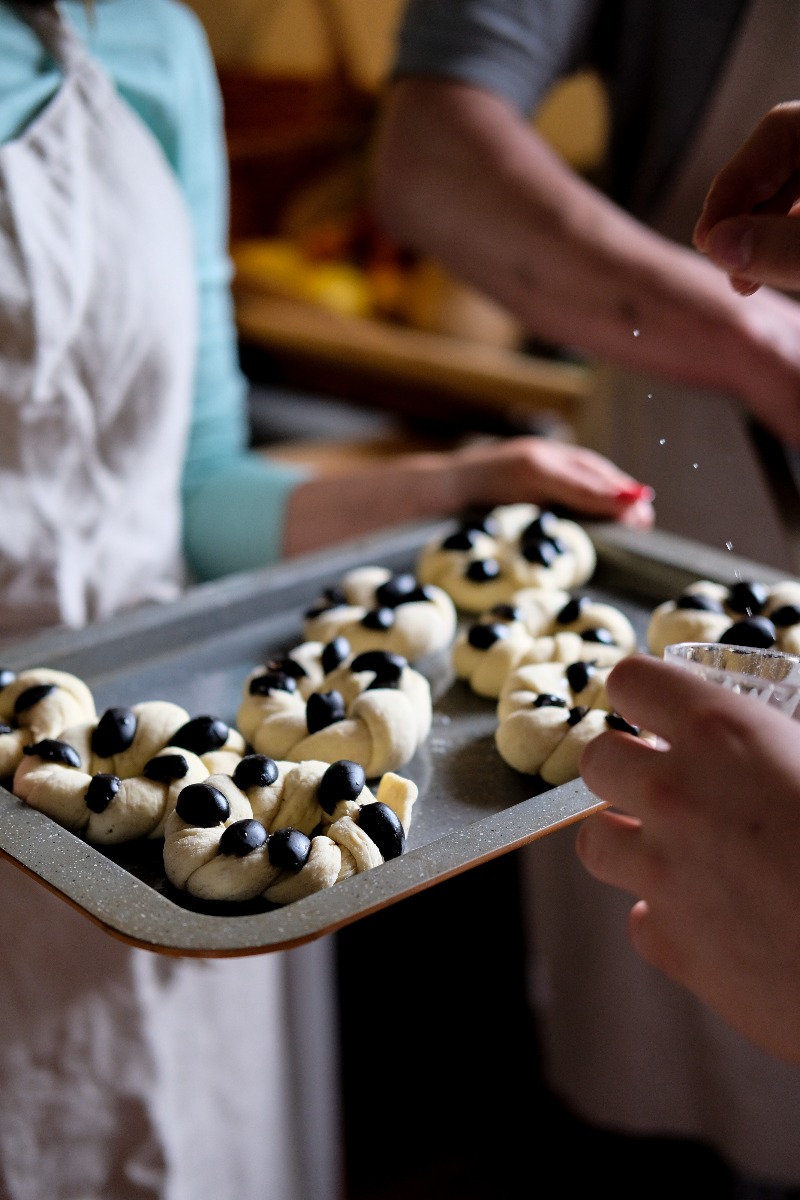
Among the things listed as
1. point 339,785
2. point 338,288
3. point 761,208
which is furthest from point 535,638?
point 338,288

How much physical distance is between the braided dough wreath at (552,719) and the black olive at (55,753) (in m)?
0.25

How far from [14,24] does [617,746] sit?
73 cm

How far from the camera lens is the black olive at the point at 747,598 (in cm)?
84

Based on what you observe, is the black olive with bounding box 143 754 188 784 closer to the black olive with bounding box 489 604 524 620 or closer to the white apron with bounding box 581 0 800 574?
the black olive with bounding box 489 604 524 620

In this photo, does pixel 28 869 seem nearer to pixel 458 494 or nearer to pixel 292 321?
pixel 458 494

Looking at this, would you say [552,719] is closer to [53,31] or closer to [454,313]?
[53,31]

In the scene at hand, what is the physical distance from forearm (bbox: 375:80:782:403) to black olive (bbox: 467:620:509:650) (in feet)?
1.37

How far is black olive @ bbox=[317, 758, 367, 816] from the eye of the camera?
629 millimetres

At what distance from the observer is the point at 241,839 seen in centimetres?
57

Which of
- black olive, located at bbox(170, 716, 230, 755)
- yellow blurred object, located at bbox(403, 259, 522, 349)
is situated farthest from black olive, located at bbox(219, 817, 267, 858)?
yellow blurred object, located at bbox(403, 259, 522, 349)

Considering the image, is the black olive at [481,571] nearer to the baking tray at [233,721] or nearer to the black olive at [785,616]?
the baking tray at [233,721]

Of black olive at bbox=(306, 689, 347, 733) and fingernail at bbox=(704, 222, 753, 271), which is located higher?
fingernail at bbox=(704, 222, 753, 271)

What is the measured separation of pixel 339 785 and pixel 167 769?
0.10 m

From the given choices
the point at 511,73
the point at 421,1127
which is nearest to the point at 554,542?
the point at 511,73
